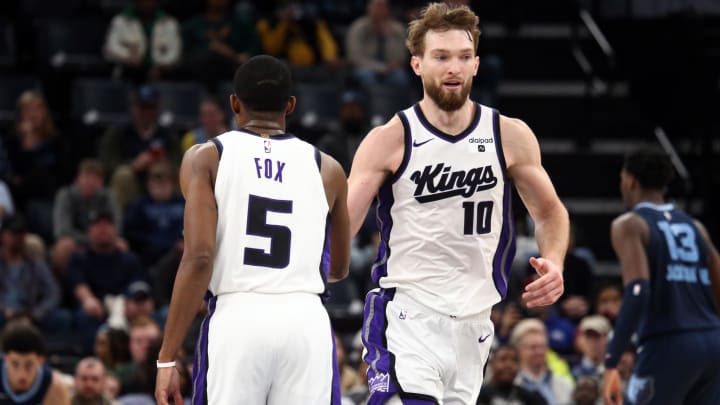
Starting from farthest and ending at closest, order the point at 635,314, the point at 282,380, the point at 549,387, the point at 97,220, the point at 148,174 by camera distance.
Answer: the point at 148,174
the point at 97,220
the point at 549,387
the point at 635,314
the point at 282,380

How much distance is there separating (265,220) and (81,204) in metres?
8.17

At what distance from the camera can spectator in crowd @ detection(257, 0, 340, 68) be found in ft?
53.3

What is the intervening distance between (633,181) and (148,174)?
6690 mm

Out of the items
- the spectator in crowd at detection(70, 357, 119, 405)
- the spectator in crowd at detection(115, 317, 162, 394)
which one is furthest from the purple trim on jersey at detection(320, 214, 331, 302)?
the spectator in crowd at detection(115, 317, 162, 394)

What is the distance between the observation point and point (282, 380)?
5828 millimetres

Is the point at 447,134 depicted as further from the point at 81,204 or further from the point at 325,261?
the point at 81,204

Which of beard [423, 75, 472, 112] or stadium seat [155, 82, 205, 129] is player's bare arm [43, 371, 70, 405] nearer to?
beard [423, 75, 472, 112]

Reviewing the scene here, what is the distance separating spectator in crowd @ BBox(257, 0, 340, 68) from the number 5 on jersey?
10.4 metres

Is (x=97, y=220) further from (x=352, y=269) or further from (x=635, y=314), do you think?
(x=635, y=314)

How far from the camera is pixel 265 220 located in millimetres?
5914

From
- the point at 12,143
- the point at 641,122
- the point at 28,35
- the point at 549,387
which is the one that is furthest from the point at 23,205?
the point at 641,122

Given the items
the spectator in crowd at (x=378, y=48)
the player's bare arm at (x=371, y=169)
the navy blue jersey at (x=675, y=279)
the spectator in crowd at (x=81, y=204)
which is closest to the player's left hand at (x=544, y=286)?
the player's bare arm at (x=371, y=169)

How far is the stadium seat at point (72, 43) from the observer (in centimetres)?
1602

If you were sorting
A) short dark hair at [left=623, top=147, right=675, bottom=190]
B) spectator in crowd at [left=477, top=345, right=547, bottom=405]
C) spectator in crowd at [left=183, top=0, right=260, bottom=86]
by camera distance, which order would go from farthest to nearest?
spectator in crowd at [left=183, top=0, right=260, bottom=86], spectator in crowd at [left=477, top=345, right=547, bottom=405], short dark hair at [left=623, top=147, right=675, bottom=190]
